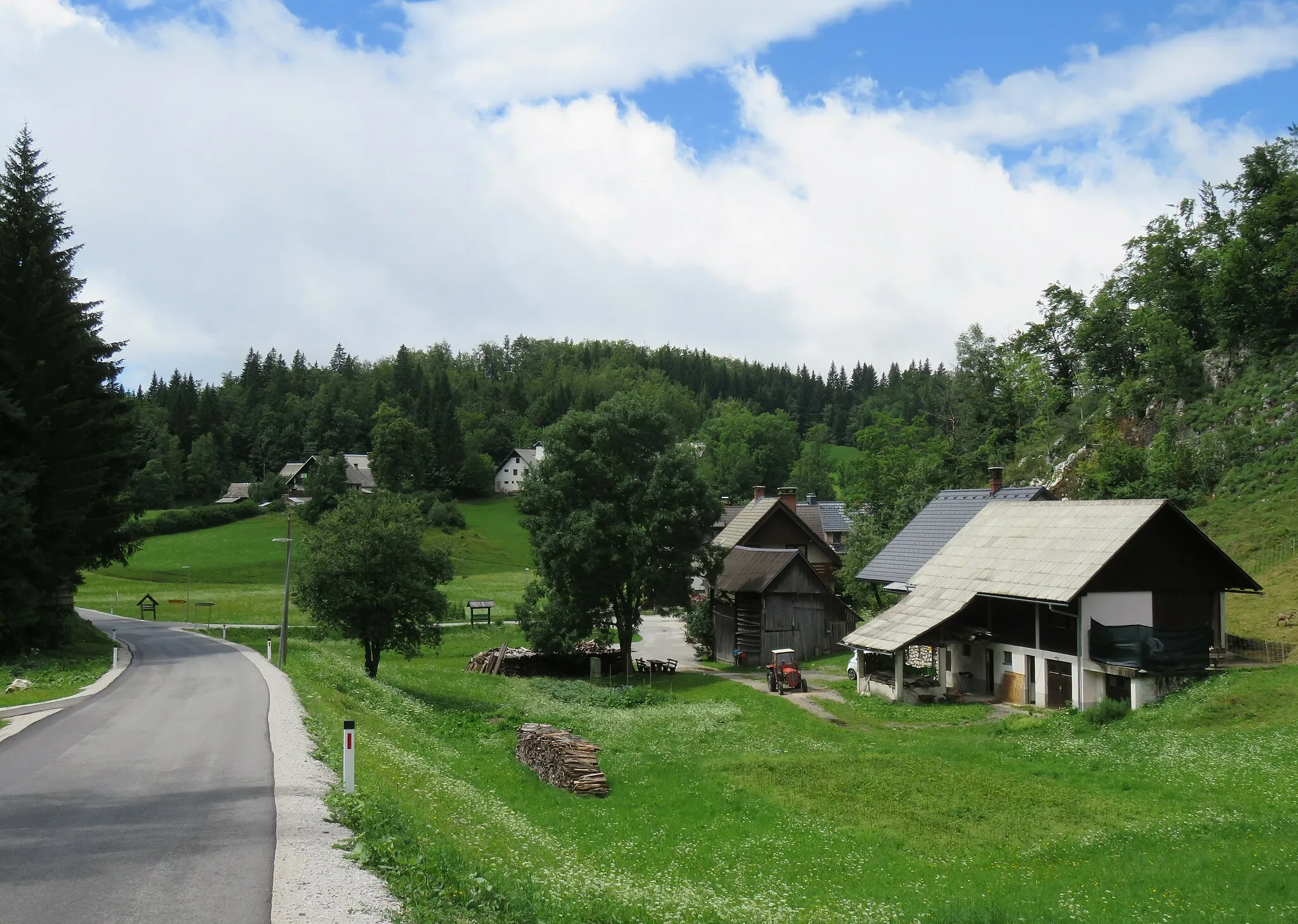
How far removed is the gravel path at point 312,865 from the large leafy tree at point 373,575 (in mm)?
18148

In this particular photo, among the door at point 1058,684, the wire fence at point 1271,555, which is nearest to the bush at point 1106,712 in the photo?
the door at point 1058,684

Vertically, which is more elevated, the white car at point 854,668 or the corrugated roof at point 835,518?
the corrugated roof at point 835,518

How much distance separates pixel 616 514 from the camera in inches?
1783

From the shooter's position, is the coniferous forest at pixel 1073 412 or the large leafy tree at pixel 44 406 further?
the coniferous forest at pixel 1073 412

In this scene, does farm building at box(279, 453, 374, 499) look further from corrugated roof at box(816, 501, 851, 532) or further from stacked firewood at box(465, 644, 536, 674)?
stacked firewood at box(465, 644, 536, 674)

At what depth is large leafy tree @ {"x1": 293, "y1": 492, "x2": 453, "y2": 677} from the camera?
116ft

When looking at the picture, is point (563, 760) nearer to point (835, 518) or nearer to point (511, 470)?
point (835, 518)

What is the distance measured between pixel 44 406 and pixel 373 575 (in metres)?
15.8

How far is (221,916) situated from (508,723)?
2086cm

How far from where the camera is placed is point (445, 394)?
156 meters

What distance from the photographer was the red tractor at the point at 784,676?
38.6m

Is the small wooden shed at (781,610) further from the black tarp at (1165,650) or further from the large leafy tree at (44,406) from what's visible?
the large leafy tree at (44,406)

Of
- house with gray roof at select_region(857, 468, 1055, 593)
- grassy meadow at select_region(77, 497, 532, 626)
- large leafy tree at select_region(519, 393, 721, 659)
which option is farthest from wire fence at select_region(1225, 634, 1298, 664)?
grassy meadow at select_region(77, 497, 532, 626)

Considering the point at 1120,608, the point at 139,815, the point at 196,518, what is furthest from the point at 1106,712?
the point at 196,518
